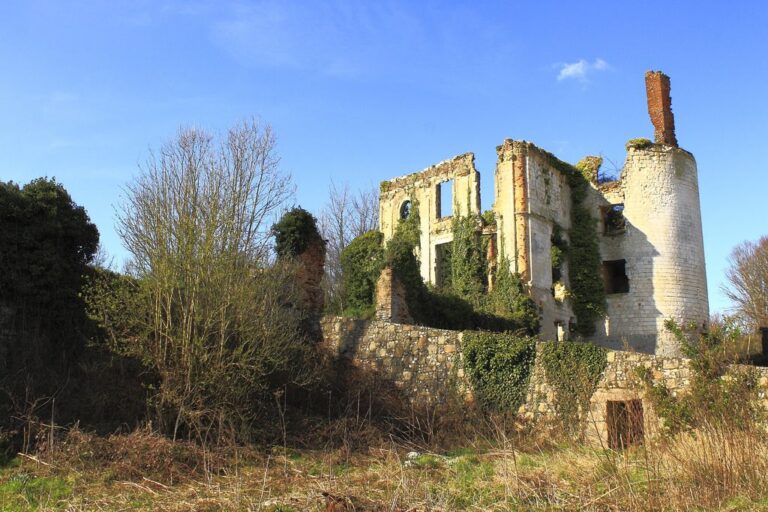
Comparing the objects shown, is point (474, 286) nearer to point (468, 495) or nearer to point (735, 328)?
point (735, 328)

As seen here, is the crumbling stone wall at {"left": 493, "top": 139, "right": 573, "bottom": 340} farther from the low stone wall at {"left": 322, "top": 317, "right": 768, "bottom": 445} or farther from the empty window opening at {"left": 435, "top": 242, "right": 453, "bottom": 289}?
the low stone wall at {"left": 322, "top": 317, "right": 768, "bottom": 445}

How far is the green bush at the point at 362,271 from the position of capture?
24.8 metres

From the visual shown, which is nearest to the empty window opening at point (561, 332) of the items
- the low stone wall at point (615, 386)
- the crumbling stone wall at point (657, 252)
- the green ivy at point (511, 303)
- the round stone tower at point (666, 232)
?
the crumbling stone wall at point (657, 252)

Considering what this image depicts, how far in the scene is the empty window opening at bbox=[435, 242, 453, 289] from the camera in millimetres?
28219

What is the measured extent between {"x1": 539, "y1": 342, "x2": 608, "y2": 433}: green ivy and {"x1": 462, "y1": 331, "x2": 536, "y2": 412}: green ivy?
0.46 metres

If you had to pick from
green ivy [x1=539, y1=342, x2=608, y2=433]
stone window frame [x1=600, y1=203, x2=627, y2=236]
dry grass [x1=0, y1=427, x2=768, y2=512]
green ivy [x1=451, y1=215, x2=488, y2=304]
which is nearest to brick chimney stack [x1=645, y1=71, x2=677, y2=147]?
stone window frame [x1=600, y1=203, x2=627, y2=236]

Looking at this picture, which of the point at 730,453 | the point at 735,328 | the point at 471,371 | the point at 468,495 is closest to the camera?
the point at 730,453

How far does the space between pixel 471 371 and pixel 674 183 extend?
1576 centimetres

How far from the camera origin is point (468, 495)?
8742mm

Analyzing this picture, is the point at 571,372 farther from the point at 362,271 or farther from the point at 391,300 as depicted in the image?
the point at 362,271

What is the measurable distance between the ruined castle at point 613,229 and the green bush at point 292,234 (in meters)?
9.00

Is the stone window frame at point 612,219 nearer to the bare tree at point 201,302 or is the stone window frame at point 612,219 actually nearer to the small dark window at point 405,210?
the small dark window at point 405,210

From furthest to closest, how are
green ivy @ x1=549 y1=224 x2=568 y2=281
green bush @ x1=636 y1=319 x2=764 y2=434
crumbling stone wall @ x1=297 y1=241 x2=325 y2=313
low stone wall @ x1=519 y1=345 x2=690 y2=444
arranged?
green ivy @ x1=549 y1=224 x2=568 y2=281
crumbling stone wall @ x1=297 y1=241 x2=325 y2=313
low stone wall @ x1=519 y1=345 x2=690 y2=444
green bush @ x1=636 y1=319 x2=764 y2=434

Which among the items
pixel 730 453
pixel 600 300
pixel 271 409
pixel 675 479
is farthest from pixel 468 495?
pixel 600 300
